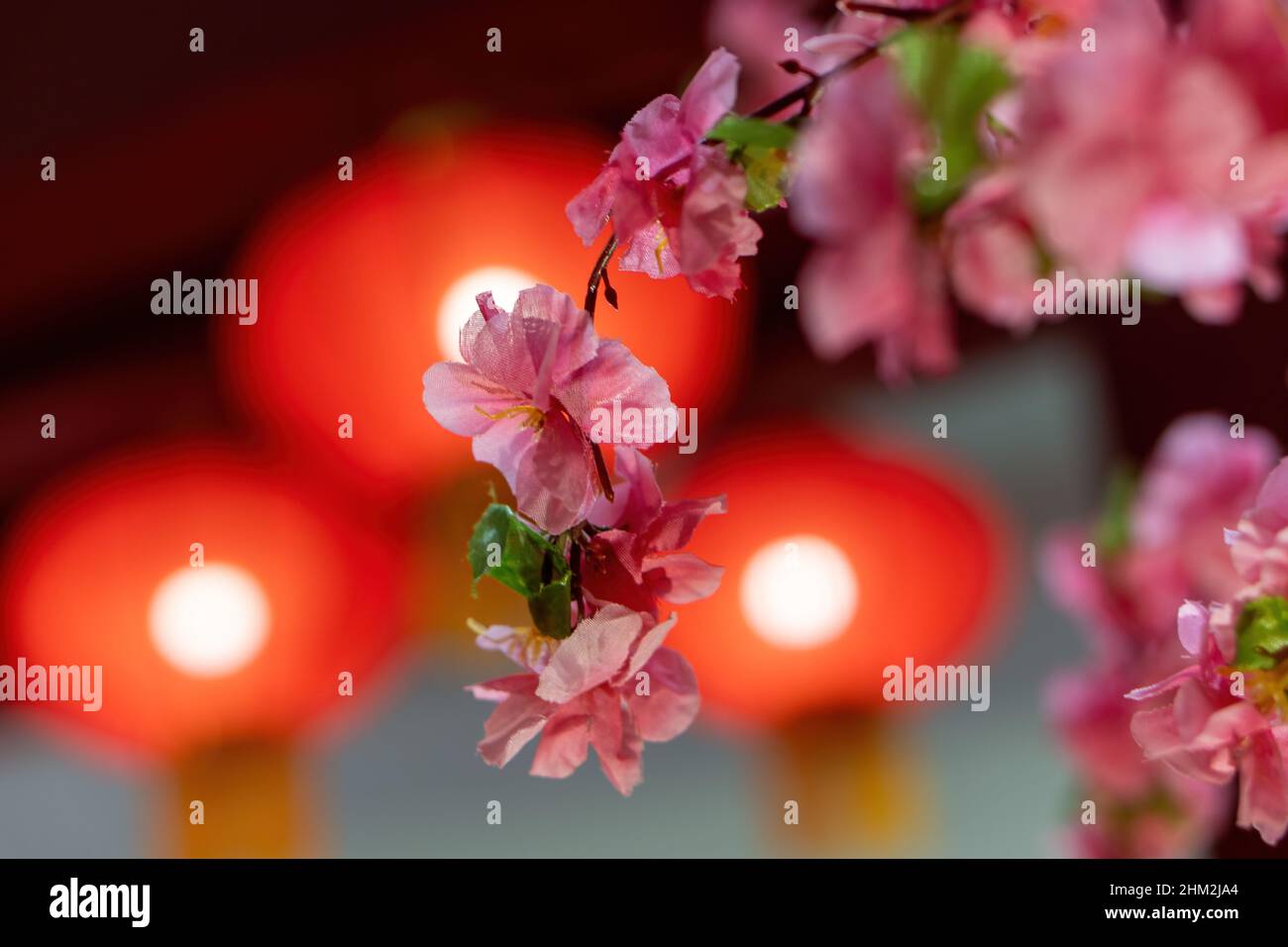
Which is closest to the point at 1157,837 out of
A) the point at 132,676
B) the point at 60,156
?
the point at 132,676

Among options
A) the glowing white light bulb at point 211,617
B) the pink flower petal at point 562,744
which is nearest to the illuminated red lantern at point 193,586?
the glowing white light bulb at point 211,617

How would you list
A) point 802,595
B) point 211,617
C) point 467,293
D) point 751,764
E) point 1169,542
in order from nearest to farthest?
point 1169,542
point 467,293
point 211,617
point 802,595
point 751,764

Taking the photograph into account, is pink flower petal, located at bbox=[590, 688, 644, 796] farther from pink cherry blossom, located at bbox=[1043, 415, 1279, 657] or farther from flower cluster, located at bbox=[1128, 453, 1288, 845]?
pink cherry blossom, located at bbox=[1043, 415, 1279, 657]

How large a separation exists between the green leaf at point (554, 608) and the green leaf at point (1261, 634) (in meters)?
0.15

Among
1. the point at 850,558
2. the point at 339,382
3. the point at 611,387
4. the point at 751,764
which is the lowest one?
the point at 751,764

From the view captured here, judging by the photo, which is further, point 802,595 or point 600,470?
point 802,595

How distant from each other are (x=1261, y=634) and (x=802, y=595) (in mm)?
1057

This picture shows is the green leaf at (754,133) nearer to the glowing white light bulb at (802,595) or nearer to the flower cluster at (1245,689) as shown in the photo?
the flower cluster at (1245,689)

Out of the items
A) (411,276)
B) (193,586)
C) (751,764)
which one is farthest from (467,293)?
(751,764)

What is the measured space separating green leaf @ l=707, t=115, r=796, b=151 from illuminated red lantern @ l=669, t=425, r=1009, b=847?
1.05 meters

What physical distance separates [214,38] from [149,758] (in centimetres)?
78

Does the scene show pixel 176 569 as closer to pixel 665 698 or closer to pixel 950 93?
pixel 665 698

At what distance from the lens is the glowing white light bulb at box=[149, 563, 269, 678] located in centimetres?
124

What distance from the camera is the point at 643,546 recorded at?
305 mm
